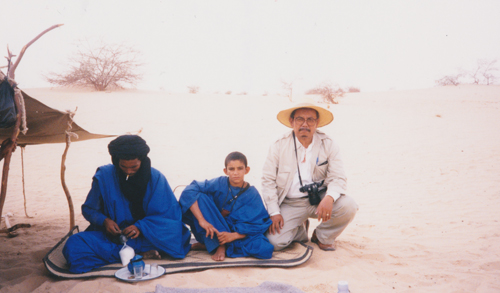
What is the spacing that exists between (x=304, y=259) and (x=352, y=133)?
10.3 metres

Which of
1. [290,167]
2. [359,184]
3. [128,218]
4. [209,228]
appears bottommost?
[359,184]

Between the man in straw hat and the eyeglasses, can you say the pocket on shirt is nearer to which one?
the man in straw hat

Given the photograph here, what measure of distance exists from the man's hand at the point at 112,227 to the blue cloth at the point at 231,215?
68 centimetres

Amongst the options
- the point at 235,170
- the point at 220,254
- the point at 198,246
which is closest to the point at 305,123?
the point at 235,170

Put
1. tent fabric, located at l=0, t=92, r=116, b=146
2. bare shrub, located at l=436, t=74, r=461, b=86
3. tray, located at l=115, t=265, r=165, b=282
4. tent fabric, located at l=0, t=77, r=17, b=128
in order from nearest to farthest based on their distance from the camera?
tent fabric, located at l=0, t=77, r=17, b=128 < tray, located at l=115, t=265, r=165, b=282 < tent fabric, located at l=0, t=92, r=116, b=146 < bare shrub, located at l=436, t=74, r=461, b=86

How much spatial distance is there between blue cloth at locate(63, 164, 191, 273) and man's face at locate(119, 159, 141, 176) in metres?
0.21

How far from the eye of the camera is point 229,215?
3.71 metres

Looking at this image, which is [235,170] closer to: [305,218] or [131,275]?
[305,218]

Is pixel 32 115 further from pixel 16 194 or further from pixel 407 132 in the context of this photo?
pixel 407 132

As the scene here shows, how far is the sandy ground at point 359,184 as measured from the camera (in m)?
3.08

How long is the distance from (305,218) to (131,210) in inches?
74.9

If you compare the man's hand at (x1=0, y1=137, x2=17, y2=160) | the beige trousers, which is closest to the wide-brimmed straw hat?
the beige trousers

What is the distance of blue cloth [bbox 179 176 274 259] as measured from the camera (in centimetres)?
356

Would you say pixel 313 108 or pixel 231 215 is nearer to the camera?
pixel 231 215
